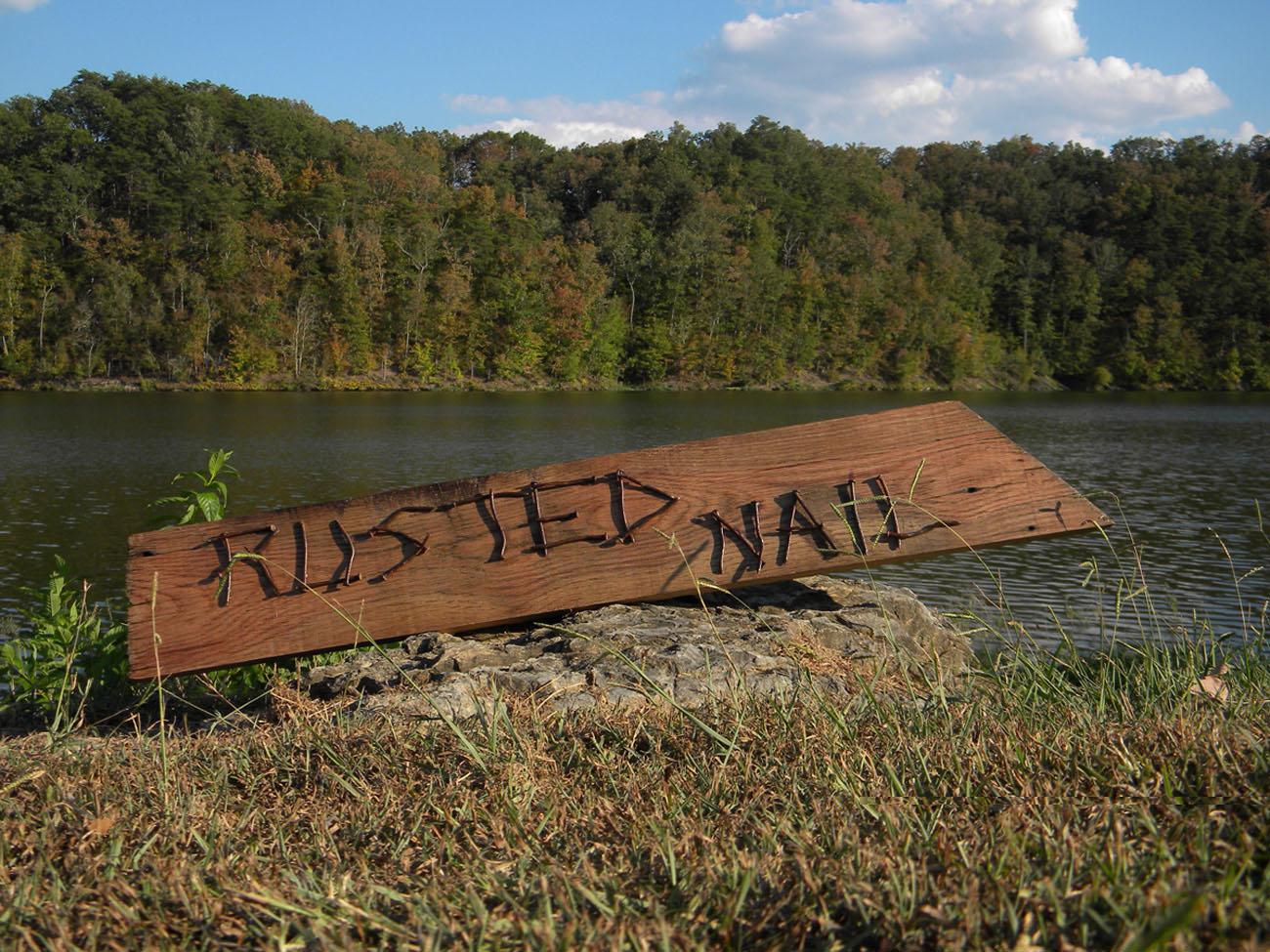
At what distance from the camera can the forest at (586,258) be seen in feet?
234

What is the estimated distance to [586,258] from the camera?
8662cm

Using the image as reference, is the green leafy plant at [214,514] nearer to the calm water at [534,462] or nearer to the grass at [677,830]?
the grass at [677,830]

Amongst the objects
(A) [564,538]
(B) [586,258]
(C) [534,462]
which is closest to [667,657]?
(A) [564,538]

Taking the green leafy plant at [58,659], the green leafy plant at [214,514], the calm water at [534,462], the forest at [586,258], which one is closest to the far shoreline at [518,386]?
the forest at [586,258]

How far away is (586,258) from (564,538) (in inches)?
3326

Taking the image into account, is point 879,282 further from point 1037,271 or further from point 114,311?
point 114,311

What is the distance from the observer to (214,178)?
263 feet

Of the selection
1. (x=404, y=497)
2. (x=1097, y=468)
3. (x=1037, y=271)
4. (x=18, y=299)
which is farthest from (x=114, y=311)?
(x=1037, y=271)

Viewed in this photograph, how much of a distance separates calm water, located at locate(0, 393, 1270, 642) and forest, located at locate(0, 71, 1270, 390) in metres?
15.0

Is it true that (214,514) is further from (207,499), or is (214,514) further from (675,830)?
(675,830)

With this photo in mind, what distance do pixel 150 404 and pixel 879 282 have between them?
65920 millimetres

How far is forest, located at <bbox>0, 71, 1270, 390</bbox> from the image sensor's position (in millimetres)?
71375

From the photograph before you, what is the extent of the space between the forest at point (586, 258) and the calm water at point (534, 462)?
590 inches

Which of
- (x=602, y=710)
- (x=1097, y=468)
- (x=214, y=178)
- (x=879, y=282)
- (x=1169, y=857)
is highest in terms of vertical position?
(x=214, y=178)
